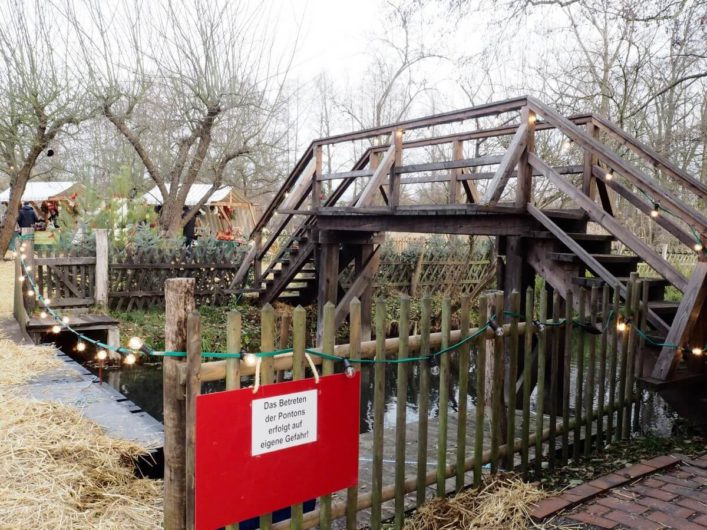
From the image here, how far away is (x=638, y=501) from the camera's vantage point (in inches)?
136

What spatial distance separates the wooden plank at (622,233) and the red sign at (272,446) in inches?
129

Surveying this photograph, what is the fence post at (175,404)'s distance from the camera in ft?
7.91

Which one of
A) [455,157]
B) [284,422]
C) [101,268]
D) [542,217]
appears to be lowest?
[284,422]

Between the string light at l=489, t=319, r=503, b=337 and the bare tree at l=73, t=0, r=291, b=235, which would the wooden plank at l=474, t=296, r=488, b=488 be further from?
the bare tree at l=73, t=0, r=291, b=235

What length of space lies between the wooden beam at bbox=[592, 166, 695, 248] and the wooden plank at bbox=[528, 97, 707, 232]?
239 millimetres

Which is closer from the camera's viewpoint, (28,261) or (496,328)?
(496,328)

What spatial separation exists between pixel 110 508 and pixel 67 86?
14.2 meters

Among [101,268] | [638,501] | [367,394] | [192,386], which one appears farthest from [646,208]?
[101,268]


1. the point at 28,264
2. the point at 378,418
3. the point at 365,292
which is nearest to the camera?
the point at 378,418

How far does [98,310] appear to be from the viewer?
1008cm

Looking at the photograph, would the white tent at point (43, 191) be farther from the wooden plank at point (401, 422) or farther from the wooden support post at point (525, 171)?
the wooden plank at point (401, 422)

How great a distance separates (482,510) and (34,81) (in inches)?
606

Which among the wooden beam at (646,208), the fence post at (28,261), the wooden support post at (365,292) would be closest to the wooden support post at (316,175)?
the wooden support post at (365,292)

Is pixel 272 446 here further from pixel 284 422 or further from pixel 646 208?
pixel 646 208
